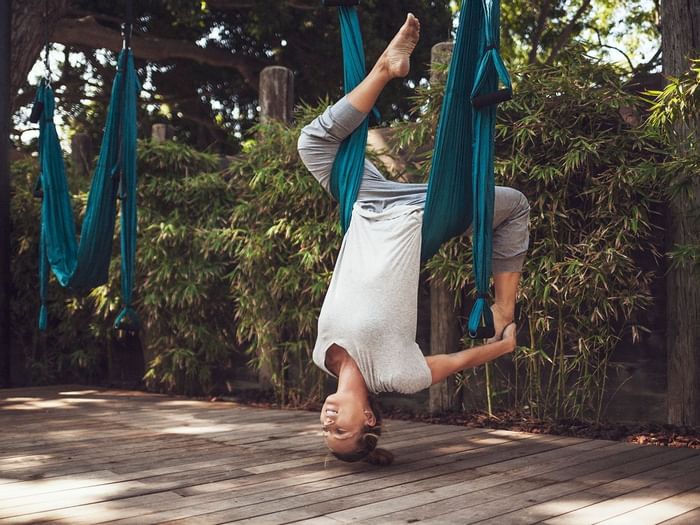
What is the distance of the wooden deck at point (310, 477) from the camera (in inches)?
70.9

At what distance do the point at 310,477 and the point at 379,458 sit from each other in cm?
25

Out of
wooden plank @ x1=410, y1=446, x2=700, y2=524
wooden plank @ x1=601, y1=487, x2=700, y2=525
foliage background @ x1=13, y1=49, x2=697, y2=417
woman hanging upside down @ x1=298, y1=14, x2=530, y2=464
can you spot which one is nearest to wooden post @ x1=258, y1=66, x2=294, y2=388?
foliage background @ x1=13, y1=49, x2=697, y2=417

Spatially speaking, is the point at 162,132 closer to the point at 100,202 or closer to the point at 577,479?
the point at 100,202

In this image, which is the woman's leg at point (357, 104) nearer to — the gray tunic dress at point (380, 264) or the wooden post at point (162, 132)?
the gray tunic dress at point (380, 264)

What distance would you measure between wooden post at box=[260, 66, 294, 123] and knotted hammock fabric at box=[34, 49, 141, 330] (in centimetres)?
86

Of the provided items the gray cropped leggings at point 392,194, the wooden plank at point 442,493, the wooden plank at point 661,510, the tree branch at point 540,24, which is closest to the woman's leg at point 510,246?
the gray cropped leggings at point 392,194

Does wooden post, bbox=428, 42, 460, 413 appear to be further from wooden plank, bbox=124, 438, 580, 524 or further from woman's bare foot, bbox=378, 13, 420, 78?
woman's bare foot, bbox=378, 13, 420, 78

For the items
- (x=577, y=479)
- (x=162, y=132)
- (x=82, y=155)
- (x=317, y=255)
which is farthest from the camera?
(x=82, y=155)

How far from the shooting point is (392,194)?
7.88ft

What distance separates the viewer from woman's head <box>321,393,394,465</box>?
2174 millimetres

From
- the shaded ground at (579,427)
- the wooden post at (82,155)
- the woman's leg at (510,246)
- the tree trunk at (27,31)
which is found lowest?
the shaded ground at (579,427)

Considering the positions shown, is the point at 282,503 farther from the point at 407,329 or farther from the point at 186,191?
the point at 186,191

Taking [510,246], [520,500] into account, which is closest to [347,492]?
[520,500]

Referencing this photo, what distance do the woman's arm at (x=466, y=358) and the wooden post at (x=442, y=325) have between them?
3.60ft
